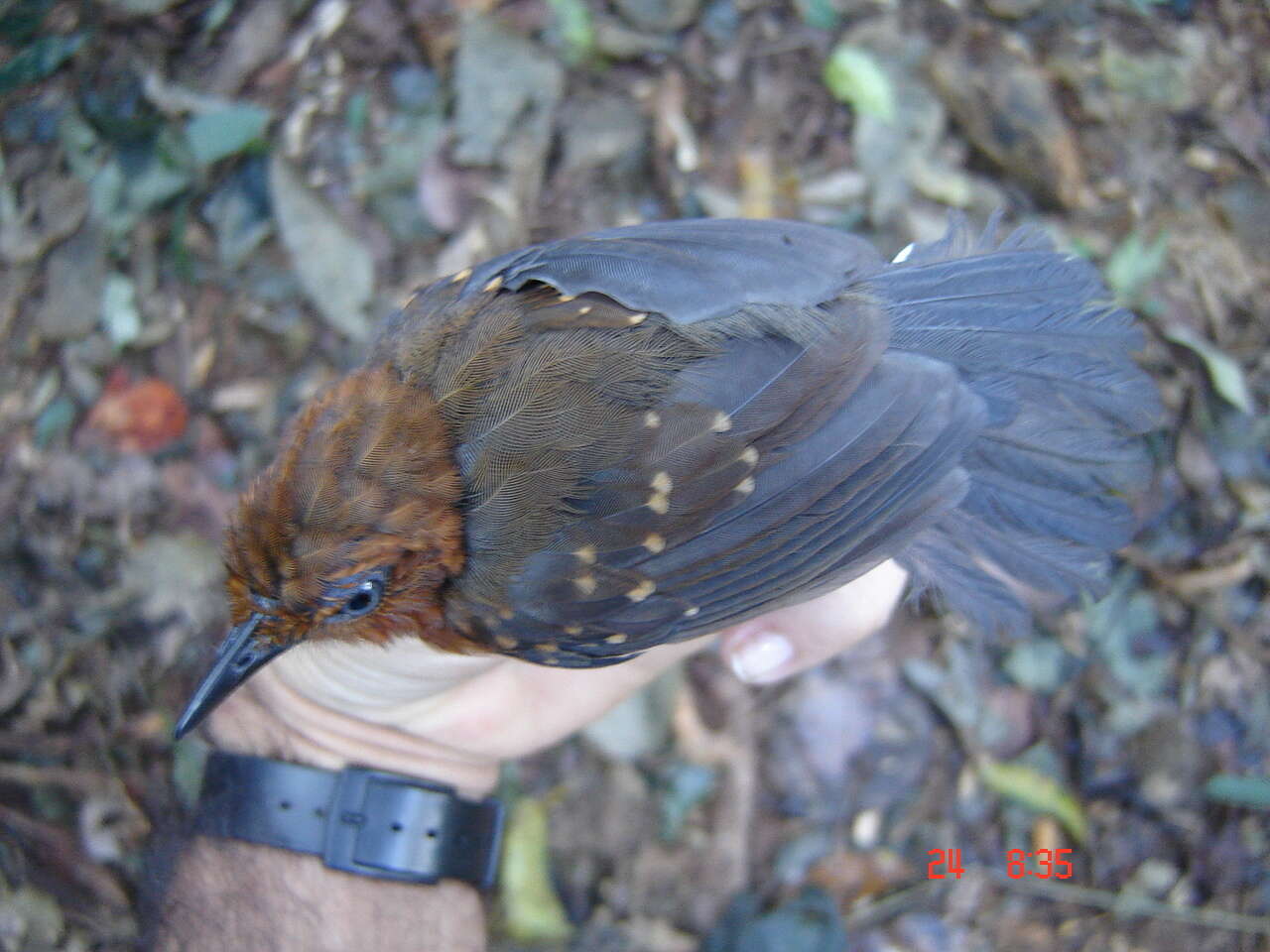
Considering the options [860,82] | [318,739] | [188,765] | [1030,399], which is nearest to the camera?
[1030,399]

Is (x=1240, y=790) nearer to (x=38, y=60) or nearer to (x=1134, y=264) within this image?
(x=1134, y=264)

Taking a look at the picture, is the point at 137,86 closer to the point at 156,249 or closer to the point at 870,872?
the point at 156,249

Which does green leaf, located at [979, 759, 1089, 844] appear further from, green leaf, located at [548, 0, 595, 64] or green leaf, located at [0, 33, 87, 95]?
green leaf, located at [0, 33, 87, 95]

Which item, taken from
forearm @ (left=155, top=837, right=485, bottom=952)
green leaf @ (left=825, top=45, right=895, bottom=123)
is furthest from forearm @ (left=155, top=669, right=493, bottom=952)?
green leaf @ (left=825, top=45, right=895, bottom=123)

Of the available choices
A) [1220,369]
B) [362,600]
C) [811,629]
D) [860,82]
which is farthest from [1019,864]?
[860,82]

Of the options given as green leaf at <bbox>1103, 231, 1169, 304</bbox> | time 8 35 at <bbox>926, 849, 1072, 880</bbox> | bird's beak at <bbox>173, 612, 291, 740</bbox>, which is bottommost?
time 8 35 at <bbox>926, 849, 1072, 880</bbox>
